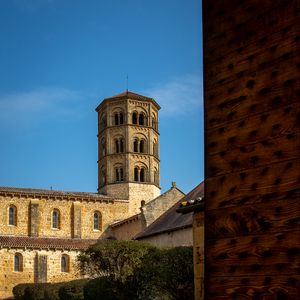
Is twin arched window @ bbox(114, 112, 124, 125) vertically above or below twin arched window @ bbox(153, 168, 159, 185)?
above

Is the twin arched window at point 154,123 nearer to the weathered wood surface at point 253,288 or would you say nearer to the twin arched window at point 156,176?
the twin arched window at point 156,176

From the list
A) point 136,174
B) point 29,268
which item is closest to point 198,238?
point 29,268

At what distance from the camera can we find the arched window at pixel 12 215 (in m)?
49.4

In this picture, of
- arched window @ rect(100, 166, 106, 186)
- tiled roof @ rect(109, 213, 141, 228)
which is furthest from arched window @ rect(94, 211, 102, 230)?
arched window @ rect(100, 166, 106, 186)

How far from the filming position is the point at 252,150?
425 cm

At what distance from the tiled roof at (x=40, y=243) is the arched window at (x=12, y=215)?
6.20ft

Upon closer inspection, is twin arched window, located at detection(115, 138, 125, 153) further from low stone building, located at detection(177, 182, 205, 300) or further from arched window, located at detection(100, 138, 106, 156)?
low stone building, located at detection(177, 182, 205, 300)

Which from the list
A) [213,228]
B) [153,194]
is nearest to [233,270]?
[213,228]

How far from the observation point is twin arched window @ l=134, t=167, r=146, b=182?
185 ft

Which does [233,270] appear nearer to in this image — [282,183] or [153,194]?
[282,183]

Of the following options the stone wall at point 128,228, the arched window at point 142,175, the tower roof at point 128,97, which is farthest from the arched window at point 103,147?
the stone wall at point 128,228

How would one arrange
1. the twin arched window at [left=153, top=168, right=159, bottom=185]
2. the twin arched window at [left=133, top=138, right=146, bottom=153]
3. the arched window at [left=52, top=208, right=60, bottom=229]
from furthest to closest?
the twin arched window at [left=133, top=138, right=146, bottom=153] → the twin arched window at [left=153, top=168, right=159, bottom=185] → the arched window at [left=52, top=208, right=60, bottom=229]

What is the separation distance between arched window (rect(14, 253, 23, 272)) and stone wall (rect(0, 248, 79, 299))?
200 millimetres

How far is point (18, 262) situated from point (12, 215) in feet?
20.7
